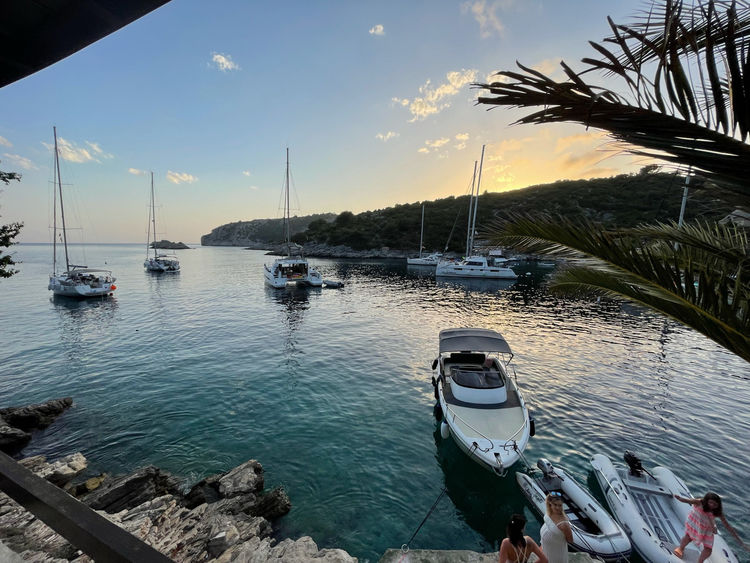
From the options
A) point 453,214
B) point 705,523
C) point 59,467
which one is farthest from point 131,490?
point 453,214

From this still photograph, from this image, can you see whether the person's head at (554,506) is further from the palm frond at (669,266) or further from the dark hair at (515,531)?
the palm frond at (669,266)

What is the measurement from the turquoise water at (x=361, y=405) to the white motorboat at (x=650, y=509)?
3.03 feet

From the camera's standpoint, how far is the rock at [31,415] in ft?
40.8

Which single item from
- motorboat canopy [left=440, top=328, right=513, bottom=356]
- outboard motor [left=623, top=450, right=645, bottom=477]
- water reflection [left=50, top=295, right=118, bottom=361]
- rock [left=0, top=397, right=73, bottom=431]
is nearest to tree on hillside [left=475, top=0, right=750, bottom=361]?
outboard motor [left=623, top=450, right=645, bottom=477]

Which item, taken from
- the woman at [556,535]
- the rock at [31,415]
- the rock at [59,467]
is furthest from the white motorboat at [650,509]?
the rock at [31,415]

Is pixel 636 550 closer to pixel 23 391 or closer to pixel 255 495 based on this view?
pixel 255 495

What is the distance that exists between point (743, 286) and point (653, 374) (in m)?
19.3

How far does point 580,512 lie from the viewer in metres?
8.36

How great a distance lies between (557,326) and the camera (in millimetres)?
27297

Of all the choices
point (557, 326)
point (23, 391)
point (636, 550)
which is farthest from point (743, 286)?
point (557, 326)

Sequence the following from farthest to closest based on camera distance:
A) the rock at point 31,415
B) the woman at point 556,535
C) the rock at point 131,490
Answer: the rock at point 31,415
the rock at point 131,490
the woman at point 556,535

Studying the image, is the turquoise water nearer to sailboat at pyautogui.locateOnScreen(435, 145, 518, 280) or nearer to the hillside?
sailboat at pyautogui.locateOnScreen(435, 145, 518, 280)

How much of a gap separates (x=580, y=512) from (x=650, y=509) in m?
1.86

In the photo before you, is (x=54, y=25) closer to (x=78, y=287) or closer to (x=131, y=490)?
(x=131, y=490)
